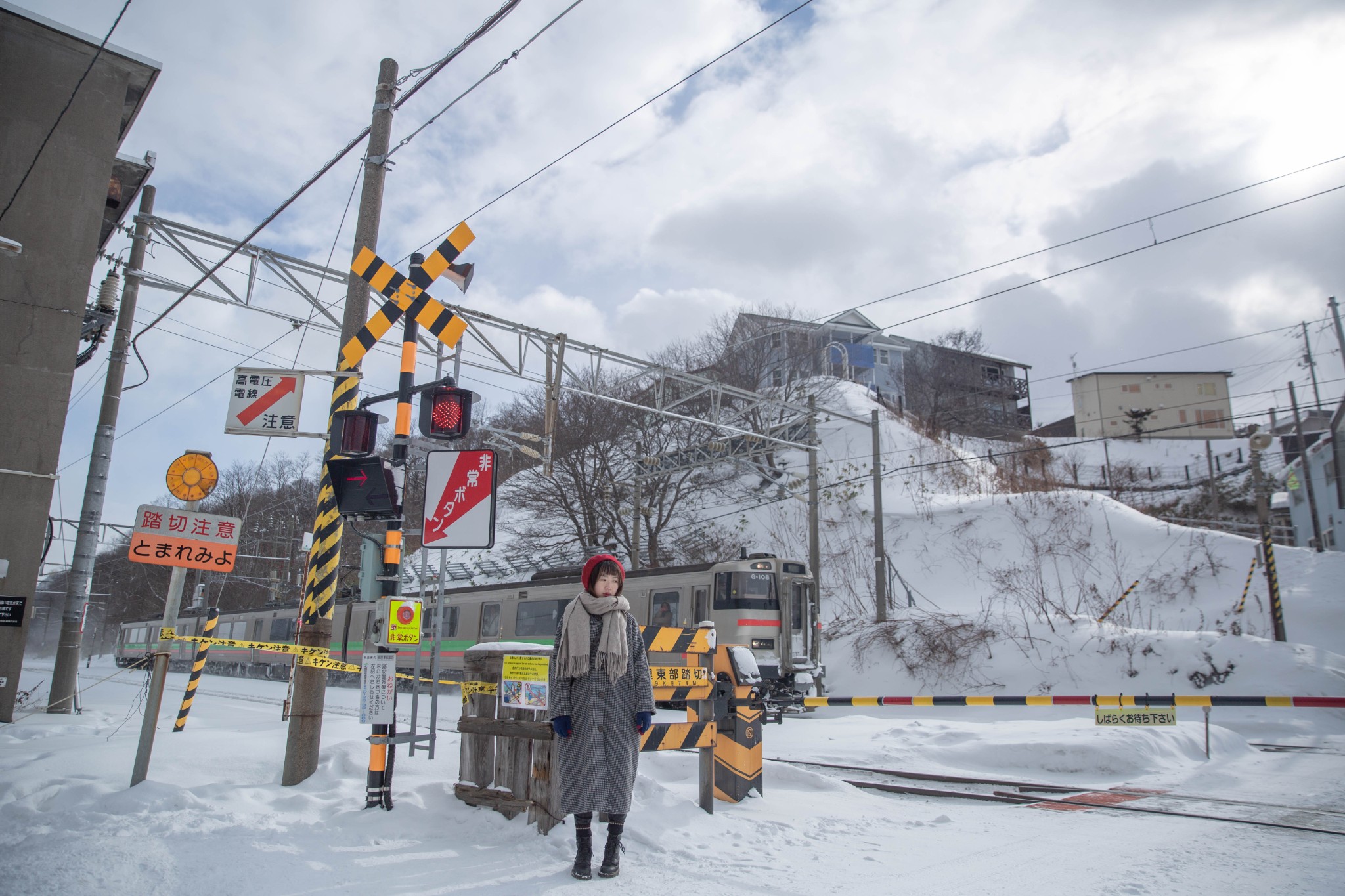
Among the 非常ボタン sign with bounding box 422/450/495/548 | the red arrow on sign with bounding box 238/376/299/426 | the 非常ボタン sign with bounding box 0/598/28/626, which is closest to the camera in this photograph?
the 非常ボタン sign with bounding box 422/450/495/548

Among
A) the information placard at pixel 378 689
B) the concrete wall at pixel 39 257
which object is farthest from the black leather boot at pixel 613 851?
the concrete wall at pixel 39 257

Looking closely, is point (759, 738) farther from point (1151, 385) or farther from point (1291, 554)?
point (1151, 385)

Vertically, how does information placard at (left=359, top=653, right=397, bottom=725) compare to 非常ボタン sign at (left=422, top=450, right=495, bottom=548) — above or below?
below

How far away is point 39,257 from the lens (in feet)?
37.8

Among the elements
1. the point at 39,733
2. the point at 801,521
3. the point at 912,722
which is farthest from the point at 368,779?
the point at 801,521

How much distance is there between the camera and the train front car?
16.0 m

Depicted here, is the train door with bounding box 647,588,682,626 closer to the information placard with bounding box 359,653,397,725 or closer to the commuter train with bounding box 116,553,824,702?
the commuter train with bounding box 116,553,824,702

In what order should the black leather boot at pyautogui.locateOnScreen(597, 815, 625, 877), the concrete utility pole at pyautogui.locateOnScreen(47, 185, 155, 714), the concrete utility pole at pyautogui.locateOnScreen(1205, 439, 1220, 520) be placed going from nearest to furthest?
the black leather boot at pyautogui.locateOnScreen(597, 815, 625, 877) → the concrete utility pole at pyautogui.locateOnScreen(47, 185, 155, 714) → the concrete utility pole at pyautogui.locateOnScreen(1205, 439, 1220, 520)

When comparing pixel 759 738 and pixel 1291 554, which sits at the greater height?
pixel 1291 554

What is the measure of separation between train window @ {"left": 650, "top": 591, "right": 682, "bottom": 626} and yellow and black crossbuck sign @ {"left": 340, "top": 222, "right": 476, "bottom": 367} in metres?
11.0

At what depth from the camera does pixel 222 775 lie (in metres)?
5.89

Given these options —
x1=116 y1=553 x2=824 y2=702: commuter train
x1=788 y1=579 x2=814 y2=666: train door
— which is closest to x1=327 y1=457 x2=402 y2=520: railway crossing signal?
x1=116 y1=553 x2=824 y2=702: commuter train

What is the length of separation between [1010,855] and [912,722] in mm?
6877

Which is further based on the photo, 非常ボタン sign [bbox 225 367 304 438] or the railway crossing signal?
非常ボタン sign [bbox 225 367 304 438]
